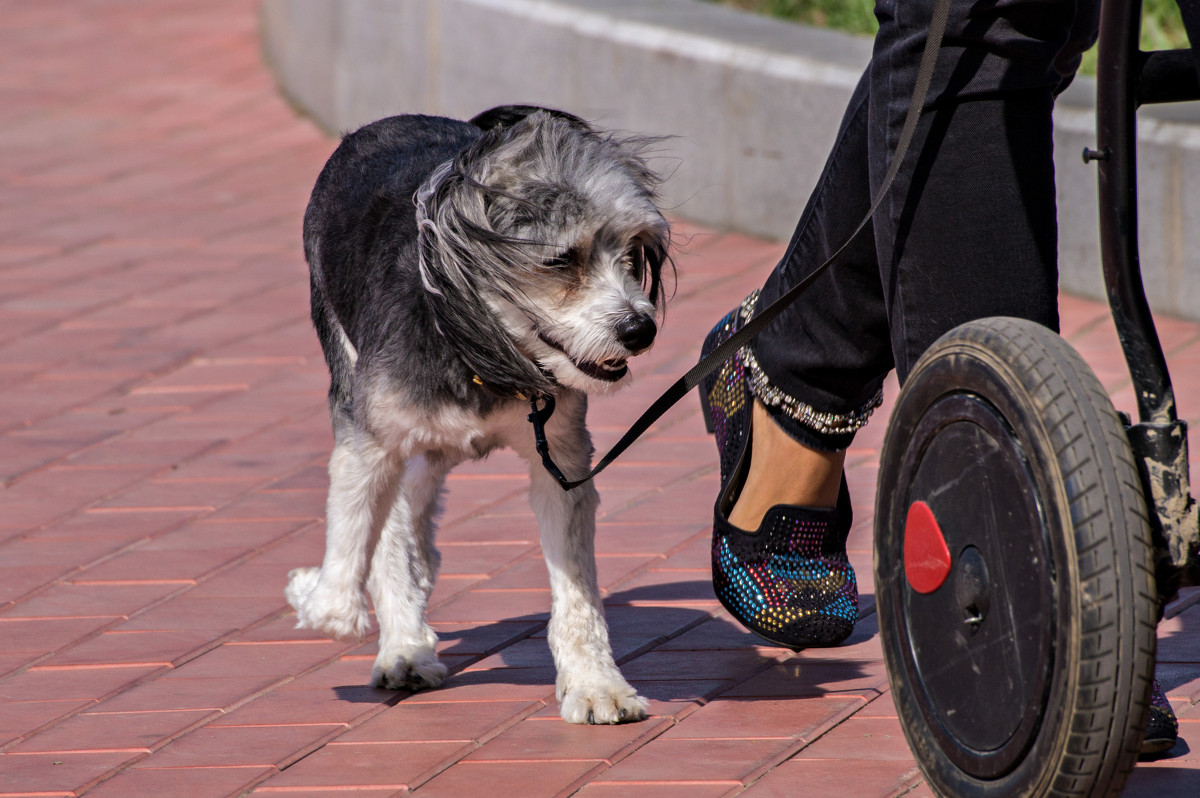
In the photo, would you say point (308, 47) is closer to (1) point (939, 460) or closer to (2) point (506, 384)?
(2) point (506, 384)

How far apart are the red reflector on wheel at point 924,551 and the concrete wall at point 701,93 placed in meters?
3.14

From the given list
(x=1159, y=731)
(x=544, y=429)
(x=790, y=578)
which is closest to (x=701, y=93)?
(x=790, y=578)

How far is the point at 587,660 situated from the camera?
296 cm

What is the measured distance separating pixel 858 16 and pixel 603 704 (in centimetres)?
589

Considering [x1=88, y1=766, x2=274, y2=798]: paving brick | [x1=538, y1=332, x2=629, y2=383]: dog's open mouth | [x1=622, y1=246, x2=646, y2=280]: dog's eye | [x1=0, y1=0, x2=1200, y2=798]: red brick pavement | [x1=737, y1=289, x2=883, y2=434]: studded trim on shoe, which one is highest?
[x1=622, y1=246, x2=646, y2=280]: dog's eye

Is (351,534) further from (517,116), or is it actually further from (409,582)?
(517,116)

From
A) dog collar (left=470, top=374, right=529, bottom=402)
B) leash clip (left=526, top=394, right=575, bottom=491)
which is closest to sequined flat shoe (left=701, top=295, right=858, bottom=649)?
leash clip (left=526, top=394, right=575, bottom=491)

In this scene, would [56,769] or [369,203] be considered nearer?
[56,769]

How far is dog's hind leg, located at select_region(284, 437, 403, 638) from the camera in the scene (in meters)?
3.01

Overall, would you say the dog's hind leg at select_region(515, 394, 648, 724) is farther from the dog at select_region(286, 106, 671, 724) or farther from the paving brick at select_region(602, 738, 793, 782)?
the paving brick at select_region(602, 738, 793, 782)

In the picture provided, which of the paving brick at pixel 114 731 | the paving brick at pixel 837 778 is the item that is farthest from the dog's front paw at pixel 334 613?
the paving brick at pixel 837 778

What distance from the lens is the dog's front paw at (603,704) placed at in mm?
2859

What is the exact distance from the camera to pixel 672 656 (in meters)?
3.24

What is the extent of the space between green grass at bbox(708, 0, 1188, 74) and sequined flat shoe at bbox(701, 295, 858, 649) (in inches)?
147
